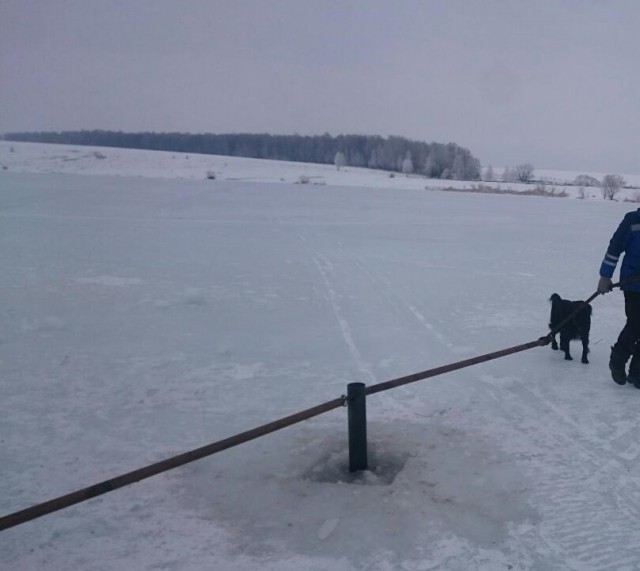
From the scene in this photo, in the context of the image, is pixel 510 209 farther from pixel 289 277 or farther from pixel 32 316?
pixel 32 316

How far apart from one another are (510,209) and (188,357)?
87.0 feet

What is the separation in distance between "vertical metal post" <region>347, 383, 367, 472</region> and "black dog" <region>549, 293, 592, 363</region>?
2939mm

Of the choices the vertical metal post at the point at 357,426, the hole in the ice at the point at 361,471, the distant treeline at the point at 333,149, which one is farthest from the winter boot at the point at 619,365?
the distant treeline at the point at 333,149

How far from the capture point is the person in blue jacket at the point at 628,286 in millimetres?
5098

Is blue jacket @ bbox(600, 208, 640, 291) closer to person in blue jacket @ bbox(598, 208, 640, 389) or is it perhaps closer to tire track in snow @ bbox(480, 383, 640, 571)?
person in blue jacket @ bbox(598, 208, 640, 389)

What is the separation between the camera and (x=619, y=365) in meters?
5.34

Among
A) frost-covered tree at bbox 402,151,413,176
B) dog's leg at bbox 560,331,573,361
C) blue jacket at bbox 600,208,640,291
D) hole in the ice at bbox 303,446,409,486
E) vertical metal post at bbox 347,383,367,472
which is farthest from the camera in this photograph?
frost-covered tree at bbox 402,151,413,176

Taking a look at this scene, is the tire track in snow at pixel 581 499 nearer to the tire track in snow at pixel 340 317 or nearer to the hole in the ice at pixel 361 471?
the hole in the ice at pixel 361 471

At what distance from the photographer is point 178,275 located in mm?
10641

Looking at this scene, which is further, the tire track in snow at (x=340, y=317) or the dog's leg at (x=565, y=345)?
the dog's leg at (x=565, y=345)

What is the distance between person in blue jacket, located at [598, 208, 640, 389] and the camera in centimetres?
510

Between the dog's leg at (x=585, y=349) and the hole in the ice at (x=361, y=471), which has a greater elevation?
the dog's leg at (x=585, y=349)

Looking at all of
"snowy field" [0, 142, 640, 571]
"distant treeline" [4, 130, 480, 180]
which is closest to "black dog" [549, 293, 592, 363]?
"snowy field" [0, 142, 640, 571]

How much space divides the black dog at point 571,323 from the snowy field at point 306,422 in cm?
26
